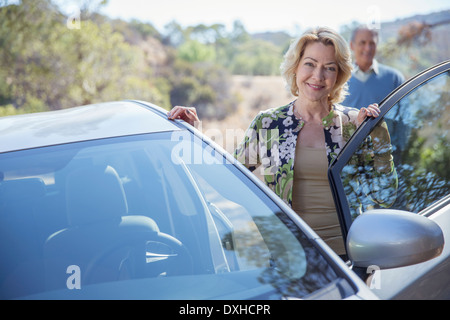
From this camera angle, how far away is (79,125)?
2.01m

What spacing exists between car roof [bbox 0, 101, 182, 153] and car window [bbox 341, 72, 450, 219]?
0.74 metres

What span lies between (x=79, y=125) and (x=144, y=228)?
52 centimetres

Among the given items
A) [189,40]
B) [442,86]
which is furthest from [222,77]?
[442,86]

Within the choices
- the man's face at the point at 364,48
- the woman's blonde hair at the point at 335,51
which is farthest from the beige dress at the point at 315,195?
the man's face at the point at 364,48

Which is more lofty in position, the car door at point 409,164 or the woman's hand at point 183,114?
the woman's hand at point 183,114

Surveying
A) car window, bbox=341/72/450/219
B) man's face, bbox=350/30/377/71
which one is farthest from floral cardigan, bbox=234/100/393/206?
man's face, bbox=350/30/377/71

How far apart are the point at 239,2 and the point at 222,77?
8.46m

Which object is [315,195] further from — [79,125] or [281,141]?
[79,125]

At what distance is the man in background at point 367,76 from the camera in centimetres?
364

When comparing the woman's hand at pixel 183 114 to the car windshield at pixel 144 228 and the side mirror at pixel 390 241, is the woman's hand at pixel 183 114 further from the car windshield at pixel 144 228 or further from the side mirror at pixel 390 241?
the side mirror at pixel 390 241

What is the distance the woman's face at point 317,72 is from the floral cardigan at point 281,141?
Result: 105 mm

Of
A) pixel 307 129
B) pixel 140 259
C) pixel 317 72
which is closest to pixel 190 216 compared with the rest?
pixel 140 259

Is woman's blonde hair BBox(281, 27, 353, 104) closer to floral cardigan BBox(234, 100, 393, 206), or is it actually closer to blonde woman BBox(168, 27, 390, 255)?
blonde woman BBox(168, 27, 390, 255)
